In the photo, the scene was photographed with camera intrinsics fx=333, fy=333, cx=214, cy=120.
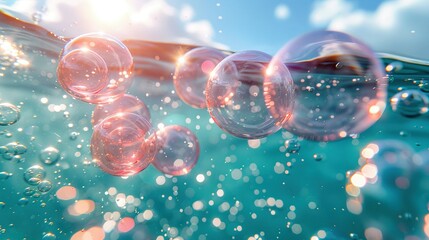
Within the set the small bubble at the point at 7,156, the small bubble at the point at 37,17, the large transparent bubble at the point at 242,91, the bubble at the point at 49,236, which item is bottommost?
the bubble at the point at 49,236

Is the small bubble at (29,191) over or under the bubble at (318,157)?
under

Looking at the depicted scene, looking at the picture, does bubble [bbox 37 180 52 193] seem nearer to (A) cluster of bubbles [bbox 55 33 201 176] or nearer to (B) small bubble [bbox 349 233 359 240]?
(A) cluster of bubbles [bbox 55 33 201 176]

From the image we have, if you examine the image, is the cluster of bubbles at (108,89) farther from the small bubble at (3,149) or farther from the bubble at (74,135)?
the small bubble at (3,149)

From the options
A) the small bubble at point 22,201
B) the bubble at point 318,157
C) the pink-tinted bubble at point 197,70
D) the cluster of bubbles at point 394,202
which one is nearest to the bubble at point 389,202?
the cluster of bubbles at point 394,202

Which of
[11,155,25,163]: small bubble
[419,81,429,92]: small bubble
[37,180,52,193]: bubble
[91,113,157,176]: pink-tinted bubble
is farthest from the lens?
[11,155,25,163]: small bubble

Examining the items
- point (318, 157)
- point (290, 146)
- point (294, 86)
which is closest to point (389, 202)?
point (318, 157)

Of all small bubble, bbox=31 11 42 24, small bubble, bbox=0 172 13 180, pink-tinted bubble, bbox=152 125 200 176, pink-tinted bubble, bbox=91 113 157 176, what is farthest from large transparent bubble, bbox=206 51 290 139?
small bubble, bbox=0 172 13 180

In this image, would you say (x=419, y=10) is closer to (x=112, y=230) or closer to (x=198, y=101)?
(x=198, y=101)
